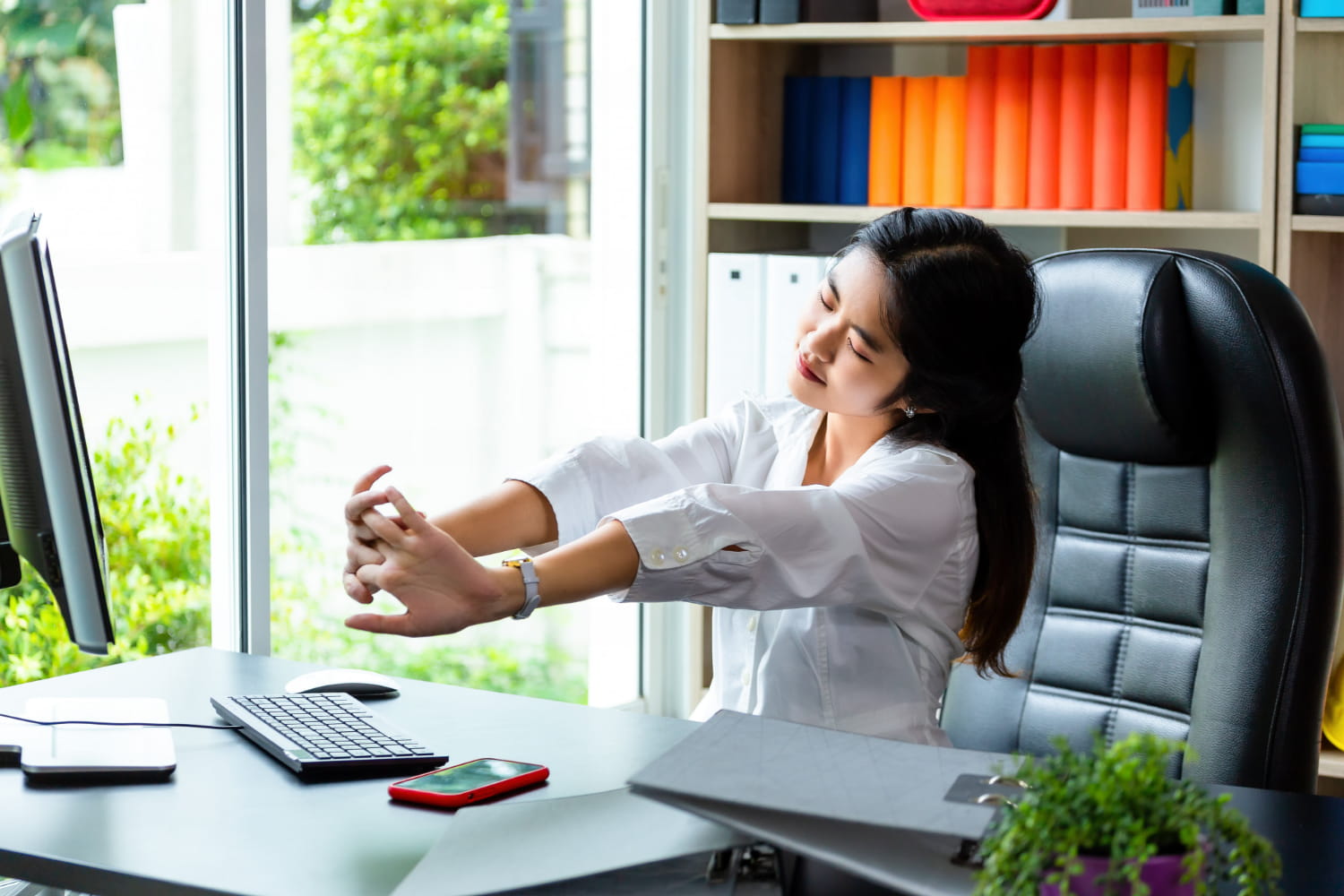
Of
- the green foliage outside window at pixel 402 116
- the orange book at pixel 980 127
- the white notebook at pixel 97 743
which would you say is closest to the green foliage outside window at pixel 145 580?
the green foliage outside window at pixel 402 116

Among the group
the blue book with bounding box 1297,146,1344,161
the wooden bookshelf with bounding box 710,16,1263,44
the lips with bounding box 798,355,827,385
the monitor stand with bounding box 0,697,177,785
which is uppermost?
the wooden bookshelf with bounding box 710,16,1263,44

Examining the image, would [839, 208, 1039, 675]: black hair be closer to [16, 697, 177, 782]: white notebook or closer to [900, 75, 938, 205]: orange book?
[16, 697, 177, 782]: white notebook

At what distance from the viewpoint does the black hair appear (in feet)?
4.88

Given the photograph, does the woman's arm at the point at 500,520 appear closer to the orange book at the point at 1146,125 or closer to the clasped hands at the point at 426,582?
the clasped hands at the point at 426,582

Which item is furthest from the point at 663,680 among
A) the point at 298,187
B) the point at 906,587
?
the point at 906,587

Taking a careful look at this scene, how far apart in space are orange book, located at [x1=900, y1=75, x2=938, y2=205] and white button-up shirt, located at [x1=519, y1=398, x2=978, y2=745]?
127cm

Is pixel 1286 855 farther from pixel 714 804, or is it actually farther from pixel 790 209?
pixel 790 209

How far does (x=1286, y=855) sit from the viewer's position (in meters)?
1.09

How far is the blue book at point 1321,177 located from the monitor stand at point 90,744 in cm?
198

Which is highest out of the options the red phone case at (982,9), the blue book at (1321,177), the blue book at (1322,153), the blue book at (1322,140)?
the red phone case at (982,9)

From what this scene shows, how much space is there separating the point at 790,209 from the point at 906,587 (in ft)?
5.31

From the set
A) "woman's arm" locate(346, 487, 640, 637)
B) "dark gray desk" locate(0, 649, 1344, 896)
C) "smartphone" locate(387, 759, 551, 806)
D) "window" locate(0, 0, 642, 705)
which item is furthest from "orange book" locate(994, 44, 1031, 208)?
"smartphone" locate(387, 759, 551, 806)

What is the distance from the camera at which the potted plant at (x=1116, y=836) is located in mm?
793

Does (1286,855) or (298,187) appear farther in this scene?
(298,187)
